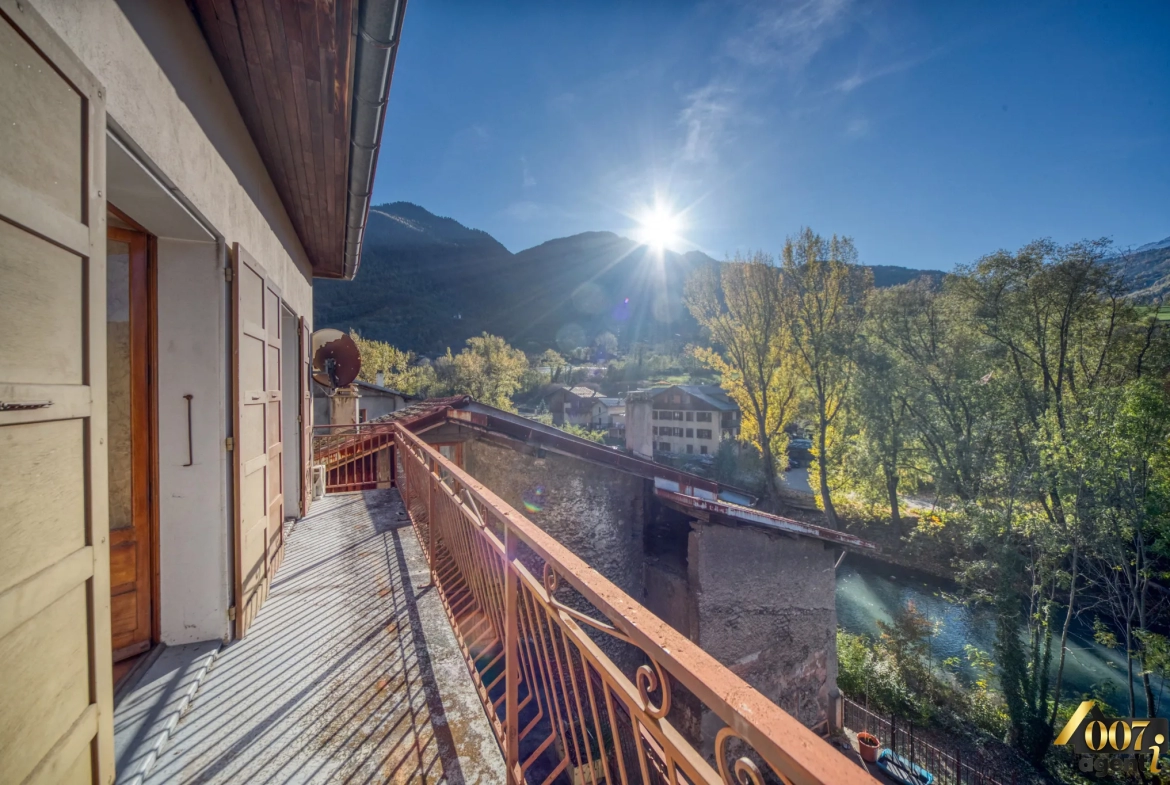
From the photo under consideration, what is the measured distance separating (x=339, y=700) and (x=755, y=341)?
19.0 meters

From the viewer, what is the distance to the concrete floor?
170 centimetres

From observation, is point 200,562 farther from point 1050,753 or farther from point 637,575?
point 1050,753

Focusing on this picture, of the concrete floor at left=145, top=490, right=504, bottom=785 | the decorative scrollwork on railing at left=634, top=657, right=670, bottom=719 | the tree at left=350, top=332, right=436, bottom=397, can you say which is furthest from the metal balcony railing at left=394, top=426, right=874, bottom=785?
the tree at left=350, top=332, right=436, bottom=397

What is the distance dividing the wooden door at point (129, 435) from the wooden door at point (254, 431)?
0.34 meters

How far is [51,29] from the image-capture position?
118 centimetres

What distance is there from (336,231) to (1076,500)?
13540mm

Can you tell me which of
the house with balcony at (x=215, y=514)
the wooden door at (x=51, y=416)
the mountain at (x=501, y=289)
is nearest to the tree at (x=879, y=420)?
the house with balcony at (x=215, y=514)

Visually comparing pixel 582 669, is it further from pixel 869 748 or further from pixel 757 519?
pixel 869 748

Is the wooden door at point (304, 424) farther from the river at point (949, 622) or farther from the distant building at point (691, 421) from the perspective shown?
the distant building at point (691, 421)

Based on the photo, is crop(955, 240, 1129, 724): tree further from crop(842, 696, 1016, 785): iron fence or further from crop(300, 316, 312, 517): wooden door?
crop(300, 316, 312, 517): wooden door

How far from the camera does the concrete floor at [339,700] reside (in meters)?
1.70

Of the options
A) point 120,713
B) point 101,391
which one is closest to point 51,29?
point 101,391

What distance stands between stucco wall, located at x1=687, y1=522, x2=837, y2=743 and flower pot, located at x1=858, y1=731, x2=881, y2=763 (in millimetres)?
841

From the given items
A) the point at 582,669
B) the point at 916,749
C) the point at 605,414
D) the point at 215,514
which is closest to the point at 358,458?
the point at 215,514
